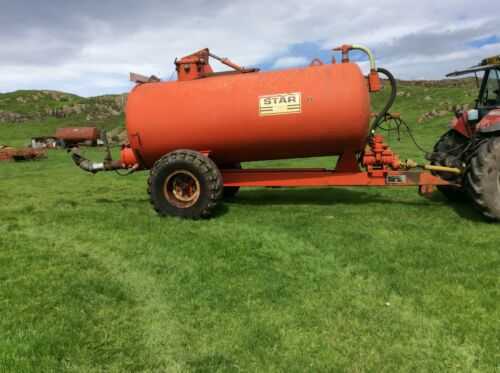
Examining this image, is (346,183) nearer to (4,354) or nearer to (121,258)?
(121,258)

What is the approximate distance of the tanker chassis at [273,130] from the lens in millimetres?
6676

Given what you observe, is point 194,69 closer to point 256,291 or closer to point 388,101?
point 388,101

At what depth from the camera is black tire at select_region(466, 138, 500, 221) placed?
5.96 meters

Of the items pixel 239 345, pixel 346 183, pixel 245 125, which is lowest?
pixel 239 345

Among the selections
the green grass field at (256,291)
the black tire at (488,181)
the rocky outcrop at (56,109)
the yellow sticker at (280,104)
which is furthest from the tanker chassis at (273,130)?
the rocky outcrop at (56,109)

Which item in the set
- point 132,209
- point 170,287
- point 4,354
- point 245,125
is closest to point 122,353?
point 4,354

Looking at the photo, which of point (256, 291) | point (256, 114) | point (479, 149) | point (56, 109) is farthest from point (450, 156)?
point (56, 109)

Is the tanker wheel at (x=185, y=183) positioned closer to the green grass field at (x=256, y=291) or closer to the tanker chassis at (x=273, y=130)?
the tanker chassis at (x=273, y=130)

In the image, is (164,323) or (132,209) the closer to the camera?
(164,323)

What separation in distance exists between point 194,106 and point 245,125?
922 mm

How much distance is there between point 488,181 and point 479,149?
1.61 ft

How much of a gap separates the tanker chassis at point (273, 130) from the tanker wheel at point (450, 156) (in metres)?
0.02

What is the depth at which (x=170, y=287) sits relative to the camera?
4230mm

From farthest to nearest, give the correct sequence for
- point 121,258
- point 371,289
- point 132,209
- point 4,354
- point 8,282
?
point 132,209 → point 121,258 → point 8,282 → point 371,289 → point 4,354
